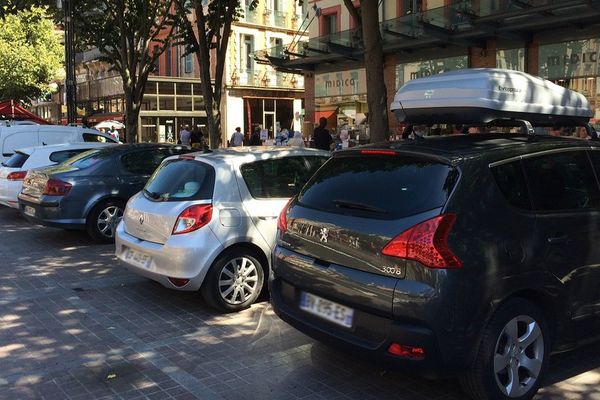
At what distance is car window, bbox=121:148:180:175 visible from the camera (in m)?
9.48

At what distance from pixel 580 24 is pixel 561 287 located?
1482 cm

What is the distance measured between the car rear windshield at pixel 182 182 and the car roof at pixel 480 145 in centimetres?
180

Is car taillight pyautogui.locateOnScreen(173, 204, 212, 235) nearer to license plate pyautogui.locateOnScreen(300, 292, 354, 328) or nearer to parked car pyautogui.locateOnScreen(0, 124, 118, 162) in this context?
license plate pyautogui.locateOnScreen(300, 292, 354, 328)

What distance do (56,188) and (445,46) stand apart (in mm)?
15172

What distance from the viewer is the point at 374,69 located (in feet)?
26.7

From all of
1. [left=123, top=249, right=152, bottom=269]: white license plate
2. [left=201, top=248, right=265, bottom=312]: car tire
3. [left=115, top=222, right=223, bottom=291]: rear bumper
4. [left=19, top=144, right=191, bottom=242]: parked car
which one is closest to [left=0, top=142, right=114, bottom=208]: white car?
[left=19, top=144, right=191, bottom=242]: parked car

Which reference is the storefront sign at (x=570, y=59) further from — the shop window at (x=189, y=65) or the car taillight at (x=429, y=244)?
the shop window at (x=189, y=65)

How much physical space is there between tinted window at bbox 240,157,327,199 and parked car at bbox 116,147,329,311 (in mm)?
10

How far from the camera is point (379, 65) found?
8.11 metres

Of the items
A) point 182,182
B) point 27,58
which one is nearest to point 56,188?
point 182,182

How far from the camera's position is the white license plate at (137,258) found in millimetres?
5855

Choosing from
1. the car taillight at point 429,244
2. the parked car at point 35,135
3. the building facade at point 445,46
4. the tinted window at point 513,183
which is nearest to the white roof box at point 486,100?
the tinted window at point 513,183

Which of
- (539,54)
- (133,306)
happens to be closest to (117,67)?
(539,54)

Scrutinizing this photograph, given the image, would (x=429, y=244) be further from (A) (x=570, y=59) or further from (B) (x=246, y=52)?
(B) (x=246, y=52)
